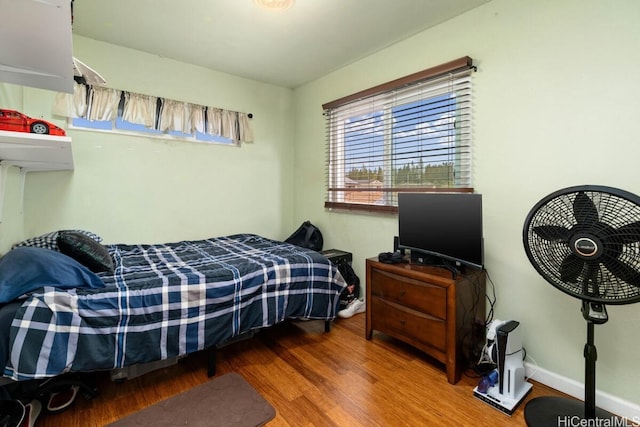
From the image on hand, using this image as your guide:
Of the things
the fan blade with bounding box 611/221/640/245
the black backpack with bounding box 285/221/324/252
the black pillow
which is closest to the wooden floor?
the black pillow

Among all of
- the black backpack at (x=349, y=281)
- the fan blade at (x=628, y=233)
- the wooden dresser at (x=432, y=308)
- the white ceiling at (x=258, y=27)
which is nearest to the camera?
the fan blade at (x=628, y=233)

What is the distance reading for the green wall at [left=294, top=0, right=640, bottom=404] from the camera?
1637 mm

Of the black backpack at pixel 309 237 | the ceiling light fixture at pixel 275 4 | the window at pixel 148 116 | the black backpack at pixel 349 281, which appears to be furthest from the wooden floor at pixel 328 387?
the ceiling light fixture at pixel 275 4

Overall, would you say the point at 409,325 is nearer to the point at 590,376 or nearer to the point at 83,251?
the point at 590,376

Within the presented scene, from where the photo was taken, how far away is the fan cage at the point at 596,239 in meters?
1.26

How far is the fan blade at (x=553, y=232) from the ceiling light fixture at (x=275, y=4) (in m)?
2.04

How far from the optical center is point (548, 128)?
1887 millimetres

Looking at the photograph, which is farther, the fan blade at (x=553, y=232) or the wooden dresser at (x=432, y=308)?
the wooden dresser at (x=432, y=308)

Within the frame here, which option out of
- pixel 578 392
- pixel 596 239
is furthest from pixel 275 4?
pixel 578 392

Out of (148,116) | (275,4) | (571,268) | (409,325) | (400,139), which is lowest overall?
(409,325)

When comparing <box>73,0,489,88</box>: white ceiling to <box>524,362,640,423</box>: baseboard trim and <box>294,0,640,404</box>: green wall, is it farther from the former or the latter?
<box>524,362,640,423</box>: baseboard trim

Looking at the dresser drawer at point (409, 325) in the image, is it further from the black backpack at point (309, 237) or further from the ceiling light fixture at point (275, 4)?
the ceiling light fixture at point (275, 4)

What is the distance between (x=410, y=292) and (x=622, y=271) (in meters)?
1.11

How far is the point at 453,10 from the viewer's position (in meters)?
2.25
